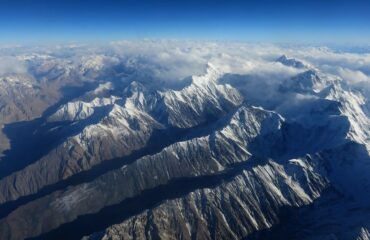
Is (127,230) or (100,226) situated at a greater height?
(127,230)

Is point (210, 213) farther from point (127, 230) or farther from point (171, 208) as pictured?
point (127, 230)

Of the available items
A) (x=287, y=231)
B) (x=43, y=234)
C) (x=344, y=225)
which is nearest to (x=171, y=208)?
(x=287, y=231)

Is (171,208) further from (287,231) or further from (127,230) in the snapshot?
(287,231)

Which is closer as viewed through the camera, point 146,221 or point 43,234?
point 146,221

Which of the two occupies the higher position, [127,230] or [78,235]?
[127,230]

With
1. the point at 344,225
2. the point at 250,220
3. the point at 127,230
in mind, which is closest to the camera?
the point at 127,230

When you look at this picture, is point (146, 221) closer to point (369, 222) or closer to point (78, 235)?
point (78, 235)

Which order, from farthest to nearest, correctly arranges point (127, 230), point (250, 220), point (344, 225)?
1. point (250, 220)
2. point (344, 225)
3. point (127, 230)

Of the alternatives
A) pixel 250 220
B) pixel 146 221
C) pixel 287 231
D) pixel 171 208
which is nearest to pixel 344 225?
pixel 287 231

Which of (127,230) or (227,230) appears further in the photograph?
(227,230)
